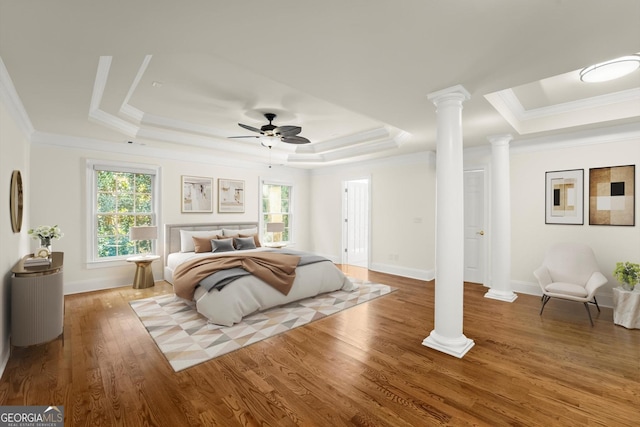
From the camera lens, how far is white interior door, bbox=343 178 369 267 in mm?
7340

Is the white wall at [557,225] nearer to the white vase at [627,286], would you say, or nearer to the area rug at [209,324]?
the white vase at [627,286]

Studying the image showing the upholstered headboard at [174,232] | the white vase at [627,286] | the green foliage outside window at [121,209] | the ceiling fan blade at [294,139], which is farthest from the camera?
the upholstered headboard at [174,232]

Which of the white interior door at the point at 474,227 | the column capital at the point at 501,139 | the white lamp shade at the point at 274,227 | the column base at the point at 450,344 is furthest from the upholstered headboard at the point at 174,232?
the column capital at the point at 501,139

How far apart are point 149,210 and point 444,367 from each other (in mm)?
5345

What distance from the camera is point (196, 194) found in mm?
5941

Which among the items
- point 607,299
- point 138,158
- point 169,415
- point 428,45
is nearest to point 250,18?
point 428,45

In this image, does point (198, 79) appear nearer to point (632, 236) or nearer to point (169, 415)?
point (169, 415)

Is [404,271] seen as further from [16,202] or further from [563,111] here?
[16,202]

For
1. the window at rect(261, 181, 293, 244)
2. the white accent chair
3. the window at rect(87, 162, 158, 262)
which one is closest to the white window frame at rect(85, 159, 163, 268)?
the window at rect(87, 162, 158, 262)

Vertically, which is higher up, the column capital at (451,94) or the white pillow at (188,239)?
the column capital at (451,94)

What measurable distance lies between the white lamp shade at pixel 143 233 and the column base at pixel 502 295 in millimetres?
5490

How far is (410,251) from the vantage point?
6.00 meters

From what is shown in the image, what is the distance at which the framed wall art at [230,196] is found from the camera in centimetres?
631

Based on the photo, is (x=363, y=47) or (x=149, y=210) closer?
(x=363, y=47)
